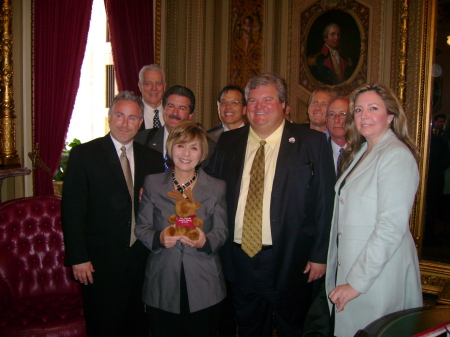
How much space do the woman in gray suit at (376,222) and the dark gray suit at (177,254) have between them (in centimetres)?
63

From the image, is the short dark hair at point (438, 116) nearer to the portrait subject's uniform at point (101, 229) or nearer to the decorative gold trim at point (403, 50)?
the decorative gold trim at point (403, 50)

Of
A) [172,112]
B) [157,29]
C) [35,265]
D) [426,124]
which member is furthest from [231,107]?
[157,29]

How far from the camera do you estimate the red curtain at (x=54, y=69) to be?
14.1ft

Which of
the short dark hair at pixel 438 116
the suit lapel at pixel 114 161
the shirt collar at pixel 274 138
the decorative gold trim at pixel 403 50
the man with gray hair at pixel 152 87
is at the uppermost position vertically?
the decorative gold trim at pixel 403 50

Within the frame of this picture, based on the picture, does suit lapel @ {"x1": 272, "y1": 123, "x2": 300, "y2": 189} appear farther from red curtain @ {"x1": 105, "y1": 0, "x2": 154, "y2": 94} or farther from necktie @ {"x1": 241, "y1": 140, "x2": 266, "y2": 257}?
red curtain @ {"x1": 105, "y1": 0, "x2": 154, "y2": 94}

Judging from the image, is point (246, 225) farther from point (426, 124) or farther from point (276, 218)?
point (426, 124)

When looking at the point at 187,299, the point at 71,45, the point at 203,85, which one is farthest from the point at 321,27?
the point at 187,299

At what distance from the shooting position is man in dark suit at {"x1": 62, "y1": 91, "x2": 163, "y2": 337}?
2.13m

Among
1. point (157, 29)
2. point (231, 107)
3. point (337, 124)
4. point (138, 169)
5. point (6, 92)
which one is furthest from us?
point (157, 29)

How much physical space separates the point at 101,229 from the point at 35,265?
881mm

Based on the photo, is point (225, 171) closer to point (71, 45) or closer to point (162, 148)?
point (162, 148)

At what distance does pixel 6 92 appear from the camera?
3.94m

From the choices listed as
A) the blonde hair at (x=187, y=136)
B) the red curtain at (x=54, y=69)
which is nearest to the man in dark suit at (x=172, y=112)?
the blonde hair at (x=187, y=136)

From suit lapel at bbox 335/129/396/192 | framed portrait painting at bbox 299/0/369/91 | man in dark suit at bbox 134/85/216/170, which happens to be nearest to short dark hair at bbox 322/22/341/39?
framed portrait painting at bbox 299/0/369/91
